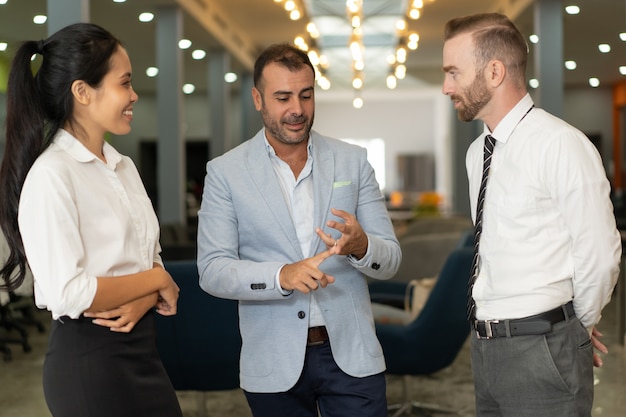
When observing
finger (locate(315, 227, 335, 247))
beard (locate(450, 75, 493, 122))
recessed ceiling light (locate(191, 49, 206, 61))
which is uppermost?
recessed ceiling light (locate(191, 49, 206, 61))

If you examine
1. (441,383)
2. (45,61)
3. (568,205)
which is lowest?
(441,383)

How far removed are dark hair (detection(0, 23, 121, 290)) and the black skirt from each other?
22cm

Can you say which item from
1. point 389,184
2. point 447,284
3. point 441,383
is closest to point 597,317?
point 447,284

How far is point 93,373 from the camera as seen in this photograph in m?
2.01

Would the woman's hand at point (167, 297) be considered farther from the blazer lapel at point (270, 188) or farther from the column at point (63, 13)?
the column at point (63, 13)

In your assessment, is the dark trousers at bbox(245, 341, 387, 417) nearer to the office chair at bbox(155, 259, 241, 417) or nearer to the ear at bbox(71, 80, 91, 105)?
the ear at bbox(71, 80, 91, 105)

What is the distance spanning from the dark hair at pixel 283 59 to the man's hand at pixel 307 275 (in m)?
0.63

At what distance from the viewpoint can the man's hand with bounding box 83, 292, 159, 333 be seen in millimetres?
2025

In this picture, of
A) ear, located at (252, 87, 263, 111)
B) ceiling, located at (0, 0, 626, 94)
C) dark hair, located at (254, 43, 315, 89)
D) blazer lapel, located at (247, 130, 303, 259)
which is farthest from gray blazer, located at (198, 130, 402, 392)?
ceiling, located at (0, 0, 626, 94)

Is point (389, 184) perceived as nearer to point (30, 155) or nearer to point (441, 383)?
point (441, 383)

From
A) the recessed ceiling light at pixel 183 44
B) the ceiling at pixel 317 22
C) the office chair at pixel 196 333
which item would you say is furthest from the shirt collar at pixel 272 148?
the recessed ceiling light at pixel 183 44

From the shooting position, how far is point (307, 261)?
231cm

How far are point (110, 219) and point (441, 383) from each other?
432 cm

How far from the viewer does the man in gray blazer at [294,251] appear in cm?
251
